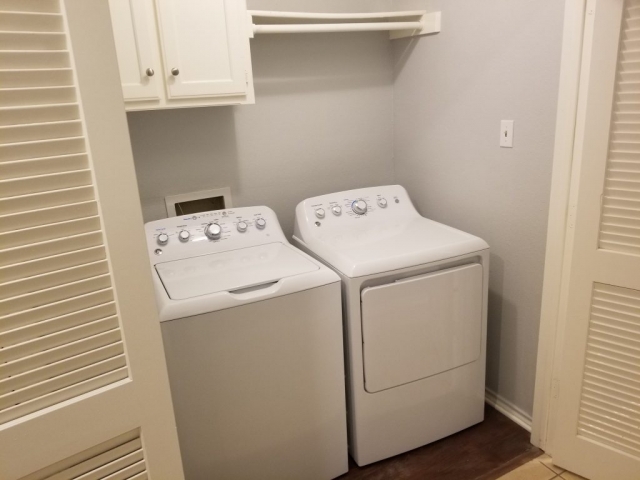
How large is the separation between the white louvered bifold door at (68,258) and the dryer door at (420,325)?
3.08 feet

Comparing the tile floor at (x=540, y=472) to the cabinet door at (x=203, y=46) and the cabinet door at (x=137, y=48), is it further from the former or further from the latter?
the cabinet door at (x=137, y=48)

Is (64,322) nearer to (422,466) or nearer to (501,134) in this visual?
(422,466)

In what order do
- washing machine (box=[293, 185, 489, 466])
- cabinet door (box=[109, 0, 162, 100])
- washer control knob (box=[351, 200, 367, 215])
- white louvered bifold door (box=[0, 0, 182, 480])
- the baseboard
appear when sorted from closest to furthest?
white louvered bifold door (box=[0, 0, 182, 480])
cabinet door (box=[109, 0, 162, 100])
washing machine (box=[293, 185, 489, 466])
the baseboard
washer control knob (box=[351, 200, 367, 215])

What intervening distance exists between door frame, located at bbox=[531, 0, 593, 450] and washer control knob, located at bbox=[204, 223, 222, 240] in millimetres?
1276

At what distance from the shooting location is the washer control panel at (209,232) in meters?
1.92

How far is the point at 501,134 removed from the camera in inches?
77.4

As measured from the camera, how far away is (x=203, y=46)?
1.79m

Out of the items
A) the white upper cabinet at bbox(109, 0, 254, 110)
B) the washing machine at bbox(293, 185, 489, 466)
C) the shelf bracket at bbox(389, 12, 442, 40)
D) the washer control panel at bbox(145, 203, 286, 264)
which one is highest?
the shelf bracket at bbox(389, 12, 442, 40)

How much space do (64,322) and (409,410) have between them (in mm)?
1440

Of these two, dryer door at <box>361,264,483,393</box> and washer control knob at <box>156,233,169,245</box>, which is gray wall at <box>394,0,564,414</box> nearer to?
dryer door at <box>361,264,483,393</box>

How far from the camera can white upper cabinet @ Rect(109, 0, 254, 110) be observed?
5.49 ft

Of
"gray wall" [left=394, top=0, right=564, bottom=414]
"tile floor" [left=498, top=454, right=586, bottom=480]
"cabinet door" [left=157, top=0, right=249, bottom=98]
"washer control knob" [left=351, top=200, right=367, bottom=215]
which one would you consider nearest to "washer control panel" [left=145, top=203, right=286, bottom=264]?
"washer control knob" [left=351, top=200, right=367, bottom=215]

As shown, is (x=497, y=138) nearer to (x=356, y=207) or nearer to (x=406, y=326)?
(x=356, y=207)

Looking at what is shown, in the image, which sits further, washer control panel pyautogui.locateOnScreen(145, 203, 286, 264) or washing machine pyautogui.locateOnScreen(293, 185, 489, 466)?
washer control panel pyautogui.locateOnScreen(145, 203, 286, 264)
